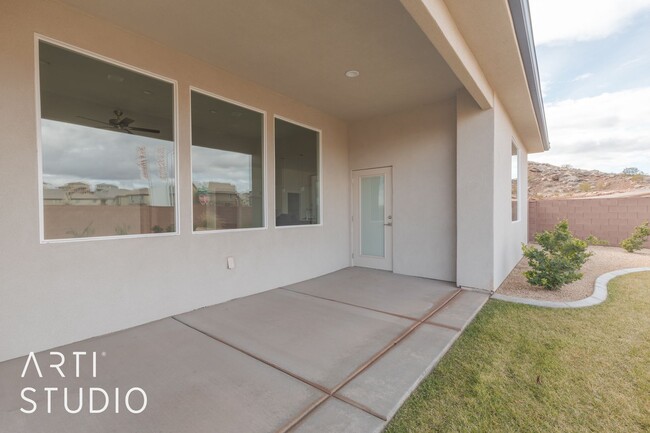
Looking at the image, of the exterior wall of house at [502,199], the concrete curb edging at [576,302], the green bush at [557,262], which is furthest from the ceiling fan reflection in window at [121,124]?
the green bush at [557,262]

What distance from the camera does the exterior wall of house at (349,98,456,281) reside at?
506cm

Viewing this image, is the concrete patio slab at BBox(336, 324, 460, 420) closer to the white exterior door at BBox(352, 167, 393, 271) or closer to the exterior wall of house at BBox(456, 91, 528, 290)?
the exterior wall of house at BBox(456, 91, 528, 290)

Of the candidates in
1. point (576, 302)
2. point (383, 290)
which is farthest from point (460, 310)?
point (576, 302)

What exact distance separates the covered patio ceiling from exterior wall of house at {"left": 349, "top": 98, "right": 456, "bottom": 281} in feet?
2.34

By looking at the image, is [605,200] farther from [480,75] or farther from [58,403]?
[58,403]

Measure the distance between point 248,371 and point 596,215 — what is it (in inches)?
451

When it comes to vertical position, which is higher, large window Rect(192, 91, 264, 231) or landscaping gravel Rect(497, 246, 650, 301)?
large window Rect(192, 91, 264, 231)

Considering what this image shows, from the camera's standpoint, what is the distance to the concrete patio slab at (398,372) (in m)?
1.91

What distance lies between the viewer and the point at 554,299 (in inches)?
159

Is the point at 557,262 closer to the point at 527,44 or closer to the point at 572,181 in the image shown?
the point at 527,44

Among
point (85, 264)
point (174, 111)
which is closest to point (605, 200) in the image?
point (174, 111)

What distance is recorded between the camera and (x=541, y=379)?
2176 millimetres

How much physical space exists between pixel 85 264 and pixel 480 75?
16.4ft

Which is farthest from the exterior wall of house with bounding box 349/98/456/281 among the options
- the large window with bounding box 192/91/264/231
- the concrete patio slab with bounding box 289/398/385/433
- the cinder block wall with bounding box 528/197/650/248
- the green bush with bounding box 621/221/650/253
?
the cinder block wall with bounding box 528/197/650/248
